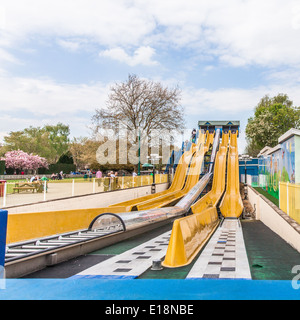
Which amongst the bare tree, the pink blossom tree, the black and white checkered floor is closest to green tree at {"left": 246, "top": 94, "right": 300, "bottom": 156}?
the bare tree

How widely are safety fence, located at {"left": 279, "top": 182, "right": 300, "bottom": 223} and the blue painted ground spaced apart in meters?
4.74

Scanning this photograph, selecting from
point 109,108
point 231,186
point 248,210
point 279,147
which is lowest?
point 248,210

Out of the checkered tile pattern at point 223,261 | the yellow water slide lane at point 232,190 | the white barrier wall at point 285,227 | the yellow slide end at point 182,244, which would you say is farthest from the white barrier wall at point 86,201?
the white barrier wall at point 285,227

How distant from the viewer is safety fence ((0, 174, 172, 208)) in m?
9.85

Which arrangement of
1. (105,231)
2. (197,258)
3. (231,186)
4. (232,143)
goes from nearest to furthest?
(197,258), (105,231), (231,186), (232,143)

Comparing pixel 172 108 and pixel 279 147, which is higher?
pixel 172 108

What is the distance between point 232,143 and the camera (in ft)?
86.5

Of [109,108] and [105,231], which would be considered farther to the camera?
[109,108]

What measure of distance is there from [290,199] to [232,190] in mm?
11202

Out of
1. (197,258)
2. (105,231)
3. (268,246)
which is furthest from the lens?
(105,231)

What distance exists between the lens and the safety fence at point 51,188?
32.3ft

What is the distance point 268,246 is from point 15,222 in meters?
6.34
